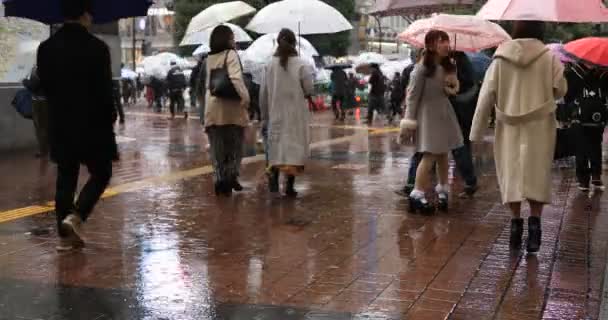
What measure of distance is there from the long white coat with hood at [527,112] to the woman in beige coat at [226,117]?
297 centimetres

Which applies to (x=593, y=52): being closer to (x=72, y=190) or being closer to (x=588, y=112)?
(x=588, y=112)

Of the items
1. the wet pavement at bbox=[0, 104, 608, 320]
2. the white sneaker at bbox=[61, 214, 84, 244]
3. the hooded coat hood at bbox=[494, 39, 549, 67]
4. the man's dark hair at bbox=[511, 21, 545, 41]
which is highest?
the man's dark hair at bbox=[511, 21, 545, 41]

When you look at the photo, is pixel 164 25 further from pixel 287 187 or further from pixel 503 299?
pixel 503 299

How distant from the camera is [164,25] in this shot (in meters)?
61.4

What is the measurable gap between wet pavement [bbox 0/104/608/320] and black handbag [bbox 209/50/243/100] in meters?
1.04

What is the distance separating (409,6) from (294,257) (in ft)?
16.8

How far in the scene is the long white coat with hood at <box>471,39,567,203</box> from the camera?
235 inches

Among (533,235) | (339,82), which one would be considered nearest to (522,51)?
(533,235)

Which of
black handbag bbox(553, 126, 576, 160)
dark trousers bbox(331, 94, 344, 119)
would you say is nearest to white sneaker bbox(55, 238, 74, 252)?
black handbag bbox(553, 126, 576, 160)

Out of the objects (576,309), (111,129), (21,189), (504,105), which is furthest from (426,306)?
(21,189)

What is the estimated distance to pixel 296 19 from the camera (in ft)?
35.2

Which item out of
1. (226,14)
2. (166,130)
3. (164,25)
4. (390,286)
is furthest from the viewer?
(164,25)

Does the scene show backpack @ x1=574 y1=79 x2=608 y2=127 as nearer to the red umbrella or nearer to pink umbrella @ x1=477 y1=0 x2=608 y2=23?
the red umbrella

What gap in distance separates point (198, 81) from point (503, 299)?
4.76m
